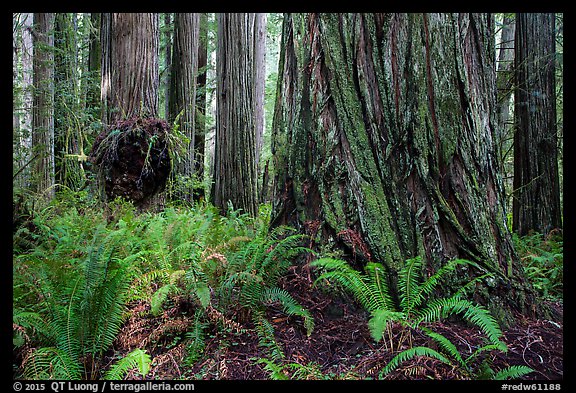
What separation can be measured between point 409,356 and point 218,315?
1.16 meters

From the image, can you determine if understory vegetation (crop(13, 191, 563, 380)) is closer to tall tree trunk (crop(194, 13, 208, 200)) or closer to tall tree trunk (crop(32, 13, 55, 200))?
tall tree trunk (crop(32, 13, 55, 200))

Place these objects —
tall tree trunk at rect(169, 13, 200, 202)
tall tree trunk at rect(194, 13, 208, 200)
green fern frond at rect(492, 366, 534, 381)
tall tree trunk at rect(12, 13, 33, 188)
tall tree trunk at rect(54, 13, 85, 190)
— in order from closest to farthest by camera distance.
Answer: green fern frond at rect(492, 366, 534, 381) < tall tree trunk at rect(12, 13, 33, 188) < tall tree trunk at rect(54, 13, 85, 190) < tall tree trunk at rect(169, 13, 200, 202) < tall tree trunk at rect(194, 13, 208, 200)

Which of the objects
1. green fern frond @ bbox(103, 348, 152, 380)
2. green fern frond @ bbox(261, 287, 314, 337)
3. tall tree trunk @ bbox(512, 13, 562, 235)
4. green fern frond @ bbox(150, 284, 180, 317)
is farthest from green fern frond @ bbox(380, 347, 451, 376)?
tall tree trunk @ bbox(512, 13, 562, 235)

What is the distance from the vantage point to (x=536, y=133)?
7.20m

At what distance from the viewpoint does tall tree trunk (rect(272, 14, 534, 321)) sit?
260cm

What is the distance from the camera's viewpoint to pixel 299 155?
9.46ft

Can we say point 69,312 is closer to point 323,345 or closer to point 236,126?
point 323,345

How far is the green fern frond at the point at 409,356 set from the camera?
6.56 feet

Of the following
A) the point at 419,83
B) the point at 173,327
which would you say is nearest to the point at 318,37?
the point at 419,83

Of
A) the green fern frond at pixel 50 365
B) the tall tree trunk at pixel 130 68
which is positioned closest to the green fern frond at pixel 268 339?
the green fern frond at pixel 50 365

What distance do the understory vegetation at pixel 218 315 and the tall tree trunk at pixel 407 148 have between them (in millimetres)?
204

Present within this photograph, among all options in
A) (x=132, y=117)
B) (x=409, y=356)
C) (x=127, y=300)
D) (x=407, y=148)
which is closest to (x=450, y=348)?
(x=409, y=356)

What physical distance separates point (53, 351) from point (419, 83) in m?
2.84

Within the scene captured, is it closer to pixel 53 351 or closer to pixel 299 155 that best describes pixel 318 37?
pixel 299 155
